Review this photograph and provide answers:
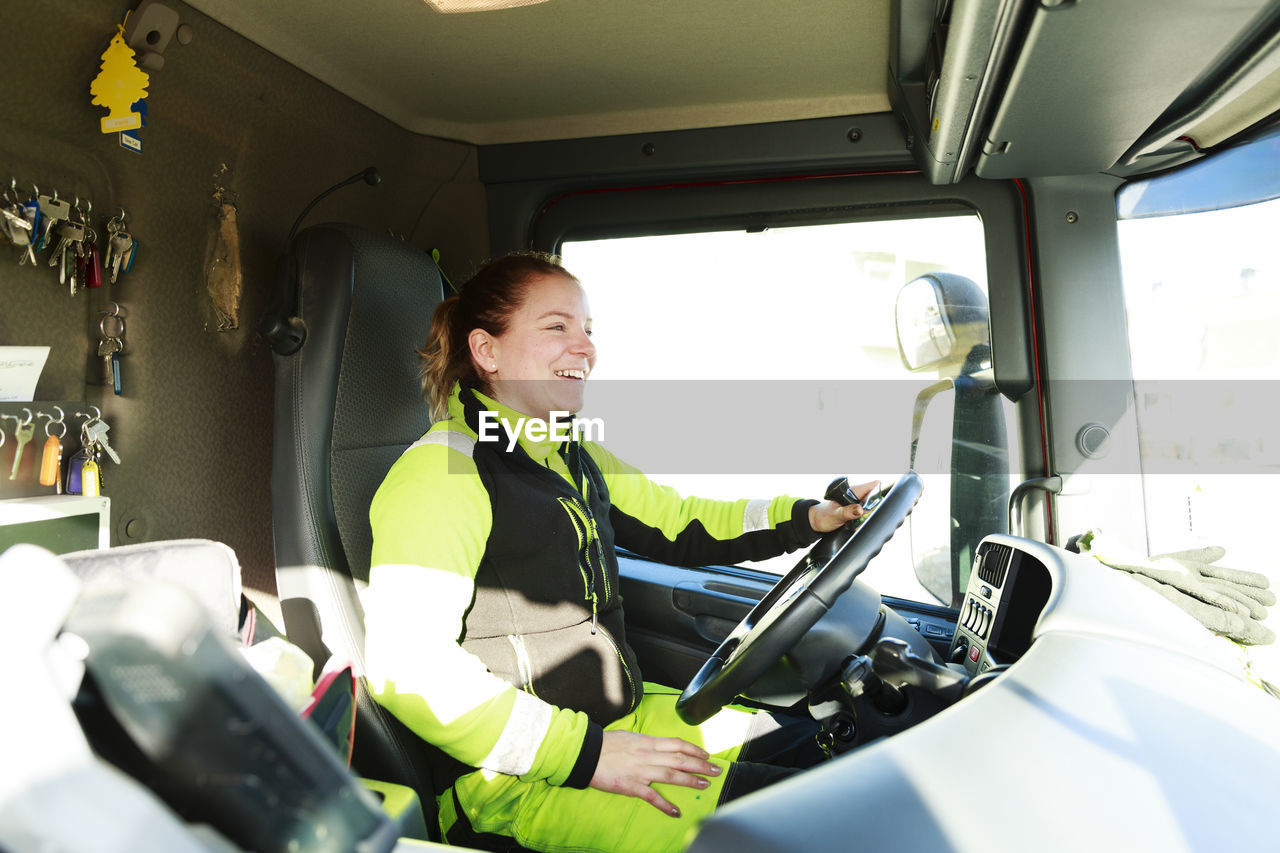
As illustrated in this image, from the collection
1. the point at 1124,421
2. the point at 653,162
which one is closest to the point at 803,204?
the point at 653,162

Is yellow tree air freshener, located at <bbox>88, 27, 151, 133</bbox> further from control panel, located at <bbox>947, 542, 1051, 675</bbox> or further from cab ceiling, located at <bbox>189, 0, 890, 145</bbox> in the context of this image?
control panel, located at <bbox>947, 542, 1051, 675</bbox>

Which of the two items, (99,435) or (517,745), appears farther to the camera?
(99,435)

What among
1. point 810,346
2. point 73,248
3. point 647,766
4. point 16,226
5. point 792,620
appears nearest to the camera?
point 792,620

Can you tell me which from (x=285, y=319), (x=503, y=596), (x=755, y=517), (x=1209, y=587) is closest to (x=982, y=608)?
(x=1209, y=587)

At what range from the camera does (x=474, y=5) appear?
1723mm

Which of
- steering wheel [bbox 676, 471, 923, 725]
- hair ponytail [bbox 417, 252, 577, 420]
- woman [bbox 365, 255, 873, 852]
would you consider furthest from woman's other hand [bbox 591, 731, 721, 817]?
hair ponytail [bbox 417, 252, 577, 420]

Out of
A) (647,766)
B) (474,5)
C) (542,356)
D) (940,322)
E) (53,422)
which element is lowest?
(647,766)

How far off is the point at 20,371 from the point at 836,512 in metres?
1.57

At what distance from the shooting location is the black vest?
4.73ft

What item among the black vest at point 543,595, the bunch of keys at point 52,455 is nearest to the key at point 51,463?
the bunch of keys at point 52,455

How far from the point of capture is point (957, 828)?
23.0 inches

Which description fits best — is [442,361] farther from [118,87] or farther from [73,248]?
[118,87]
